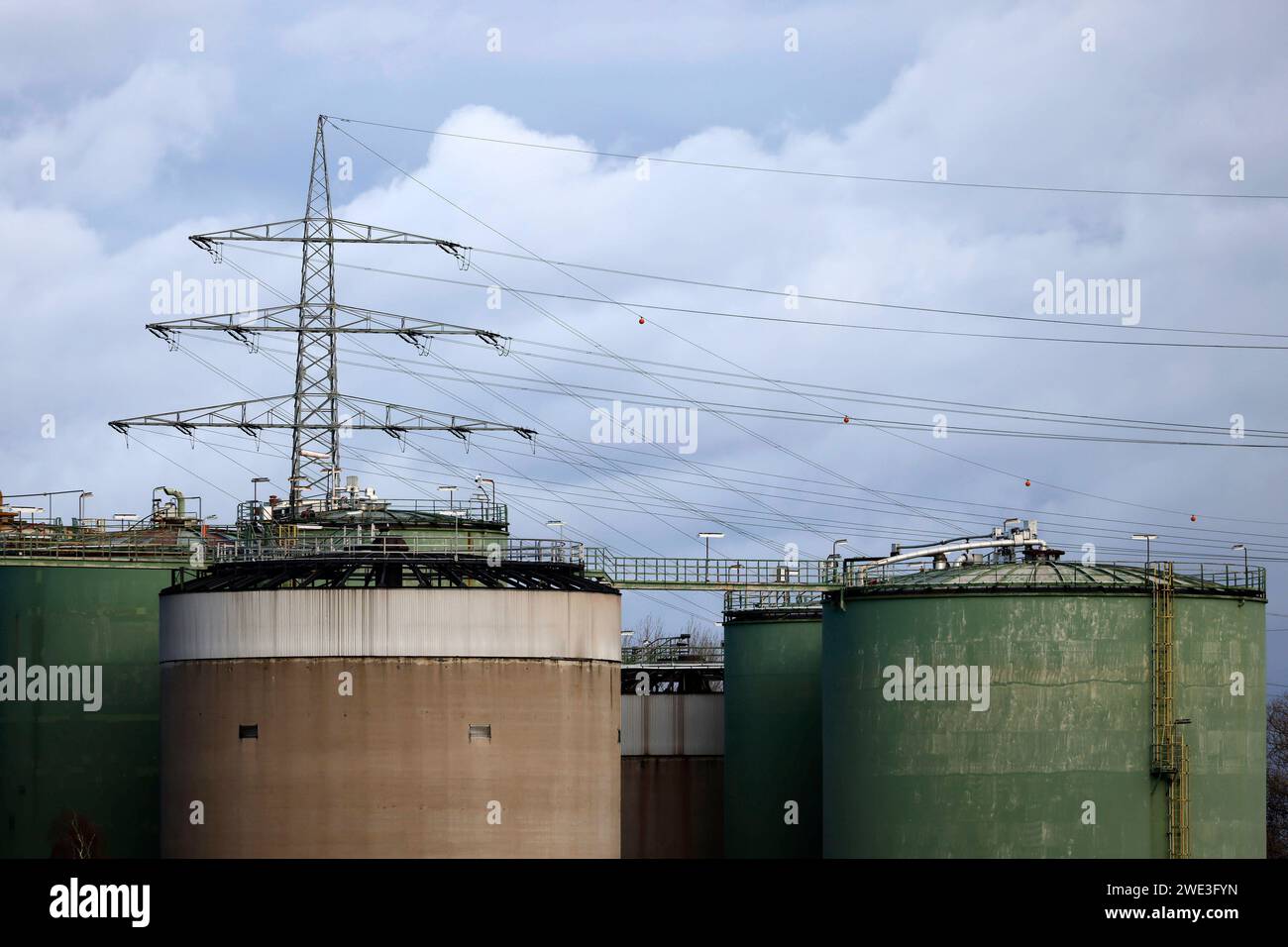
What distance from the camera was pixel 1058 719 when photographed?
63.0 meters

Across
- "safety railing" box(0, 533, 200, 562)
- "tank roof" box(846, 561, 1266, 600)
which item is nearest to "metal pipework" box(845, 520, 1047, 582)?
"tank roof" box(846, 561, 1266, 600)

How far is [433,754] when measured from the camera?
58500 millimetres

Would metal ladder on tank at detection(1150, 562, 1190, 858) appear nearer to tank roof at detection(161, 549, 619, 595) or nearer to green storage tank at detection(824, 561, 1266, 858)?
green storage tank at detection(824, 561, 1266, 858)

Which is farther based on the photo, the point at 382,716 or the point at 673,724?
the point at 673,724

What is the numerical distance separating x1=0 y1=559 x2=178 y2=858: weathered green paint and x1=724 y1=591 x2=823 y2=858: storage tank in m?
23.0

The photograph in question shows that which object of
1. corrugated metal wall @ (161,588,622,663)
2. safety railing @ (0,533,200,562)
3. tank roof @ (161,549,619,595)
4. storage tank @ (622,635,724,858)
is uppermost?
safety railing @ (0,533,200,562)

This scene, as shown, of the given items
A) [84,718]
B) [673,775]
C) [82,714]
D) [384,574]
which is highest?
[384,574]

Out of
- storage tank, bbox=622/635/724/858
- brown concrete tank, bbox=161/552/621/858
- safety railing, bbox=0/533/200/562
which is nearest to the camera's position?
brown concrete tank, bbox=161/552/621/858

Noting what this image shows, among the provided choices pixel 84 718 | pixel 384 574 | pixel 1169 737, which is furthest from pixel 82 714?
pixel 1169 737

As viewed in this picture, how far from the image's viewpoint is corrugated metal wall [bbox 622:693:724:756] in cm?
8662

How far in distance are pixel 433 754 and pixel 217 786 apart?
689 cm

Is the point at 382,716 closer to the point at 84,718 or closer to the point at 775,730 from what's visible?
the point at 84,718

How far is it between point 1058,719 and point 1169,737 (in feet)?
11.6
